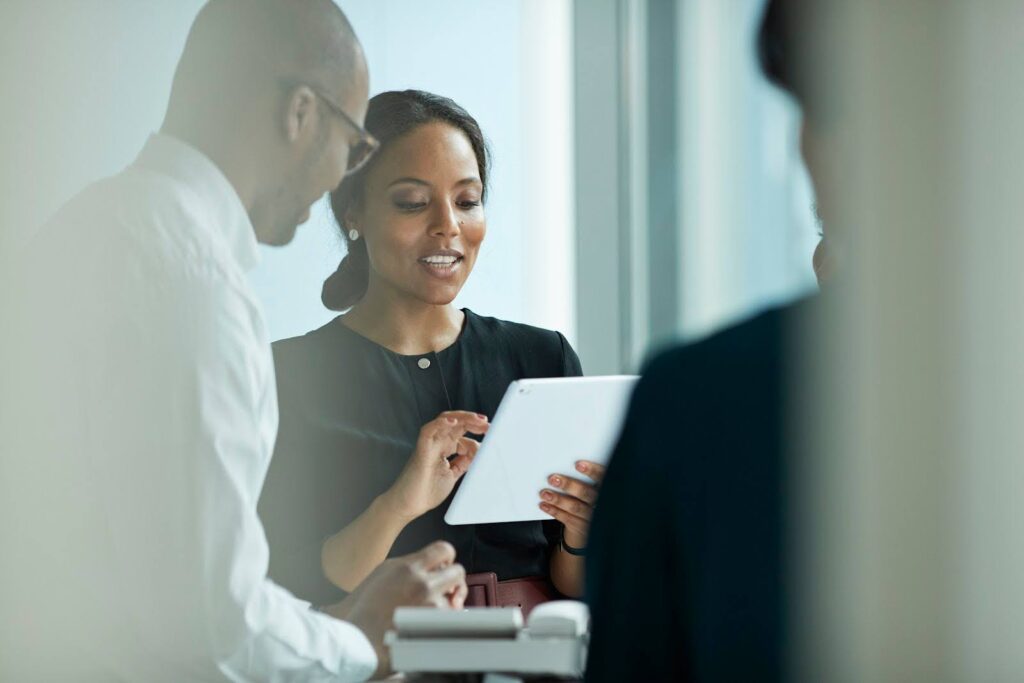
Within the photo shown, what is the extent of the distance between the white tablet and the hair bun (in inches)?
15.5

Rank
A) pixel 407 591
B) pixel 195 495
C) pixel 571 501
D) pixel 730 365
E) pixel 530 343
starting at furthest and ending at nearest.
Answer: pixel 530 343 → pixel 571 501 → pixel 407 591 → pixel 195 495 → pixel 730 365

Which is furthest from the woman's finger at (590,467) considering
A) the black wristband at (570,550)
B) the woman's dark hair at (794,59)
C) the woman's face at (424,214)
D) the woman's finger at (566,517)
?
the woman's dark hair at (794,59)

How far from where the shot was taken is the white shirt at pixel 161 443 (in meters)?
1.59

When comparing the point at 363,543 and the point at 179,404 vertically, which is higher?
the point at 179,404

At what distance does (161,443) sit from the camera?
1608mm

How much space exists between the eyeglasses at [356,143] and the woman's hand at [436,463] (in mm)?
502

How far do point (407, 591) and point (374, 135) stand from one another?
2.90 feet

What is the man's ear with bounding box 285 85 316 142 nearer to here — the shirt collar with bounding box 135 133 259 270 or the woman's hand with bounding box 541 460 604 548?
the shirt collar with bounding box 135 133 259 270

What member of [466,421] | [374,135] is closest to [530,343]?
[466,421]

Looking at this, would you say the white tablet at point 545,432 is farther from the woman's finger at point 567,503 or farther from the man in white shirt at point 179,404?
the man in white shirt at point 179,404

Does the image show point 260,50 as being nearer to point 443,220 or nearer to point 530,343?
point 443,220

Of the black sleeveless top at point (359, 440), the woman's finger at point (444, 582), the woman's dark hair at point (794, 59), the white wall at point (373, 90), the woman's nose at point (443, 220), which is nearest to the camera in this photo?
the woman's dark hair at point (794, 59)

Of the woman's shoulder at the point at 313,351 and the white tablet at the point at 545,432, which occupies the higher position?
the woman's shoulder at the point at 313,351

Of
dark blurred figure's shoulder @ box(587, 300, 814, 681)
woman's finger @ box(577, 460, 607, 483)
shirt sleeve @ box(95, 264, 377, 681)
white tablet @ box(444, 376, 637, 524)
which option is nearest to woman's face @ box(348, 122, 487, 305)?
white tablet @ box(444, 376, 637, 524)
